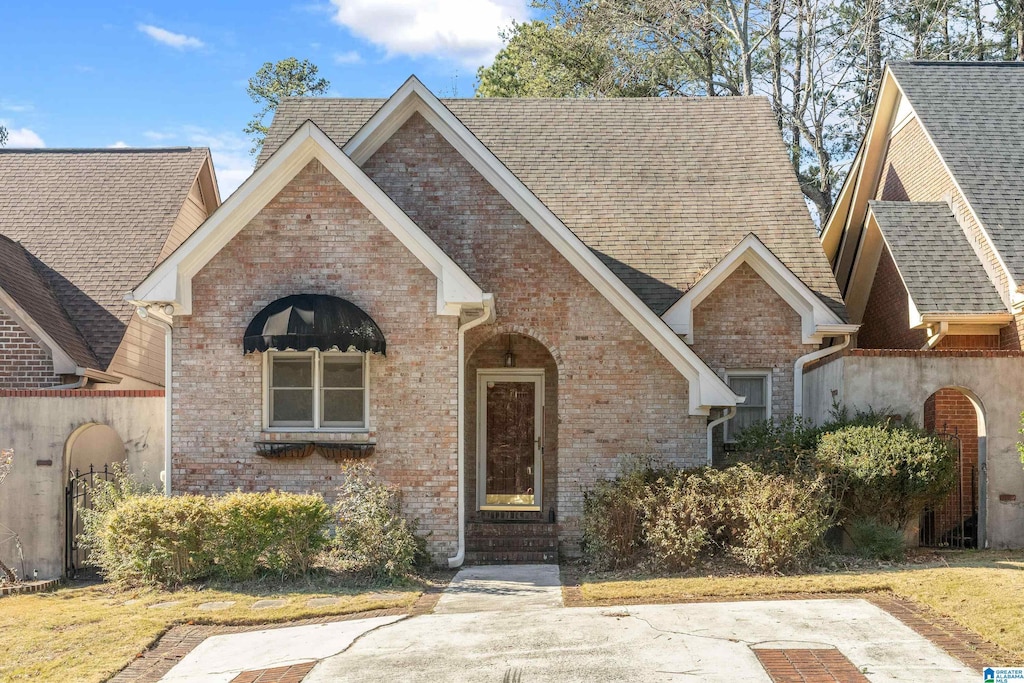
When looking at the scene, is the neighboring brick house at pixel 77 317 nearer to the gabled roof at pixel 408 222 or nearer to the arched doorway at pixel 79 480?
the arched doorway at pixel 79 480

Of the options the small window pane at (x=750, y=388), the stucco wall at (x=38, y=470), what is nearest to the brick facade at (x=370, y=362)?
the stucco wall at (x=38, y=470)

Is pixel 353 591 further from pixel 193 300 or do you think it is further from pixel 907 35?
pixel 907 35

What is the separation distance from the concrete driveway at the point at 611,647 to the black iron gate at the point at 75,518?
16.7 feet

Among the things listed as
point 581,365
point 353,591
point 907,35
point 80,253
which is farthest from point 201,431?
point 907,35

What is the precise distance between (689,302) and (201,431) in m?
7.49

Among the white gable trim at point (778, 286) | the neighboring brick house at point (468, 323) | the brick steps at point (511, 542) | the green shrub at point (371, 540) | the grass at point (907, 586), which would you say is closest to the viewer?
the grass at point (907, 586)

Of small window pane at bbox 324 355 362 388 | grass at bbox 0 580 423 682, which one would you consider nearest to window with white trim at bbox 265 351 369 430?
small window pane at bbox 324 355 362 388

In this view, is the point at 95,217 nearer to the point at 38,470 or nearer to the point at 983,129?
the point at 38,470

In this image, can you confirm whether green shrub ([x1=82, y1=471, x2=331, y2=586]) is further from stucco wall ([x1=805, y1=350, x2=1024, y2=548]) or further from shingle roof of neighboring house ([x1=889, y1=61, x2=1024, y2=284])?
shingle roof of neighboring house ([x1=889, y1=61, x2=1024, y2=284])

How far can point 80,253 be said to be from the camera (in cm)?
1800

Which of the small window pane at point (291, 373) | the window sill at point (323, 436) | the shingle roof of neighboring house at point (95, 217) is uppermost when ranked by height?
the shingle roof of neighboring house at point (95, 217)

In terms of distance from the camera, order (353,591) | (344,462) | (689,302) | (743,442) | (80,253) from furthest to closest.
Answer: (80,253) → (689,302) → (743,442) → (344,462) → (353,591)

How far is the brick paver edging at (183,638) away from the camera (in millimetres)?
8297

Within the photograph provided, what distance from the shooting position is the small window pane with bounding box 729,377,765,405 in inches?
600
